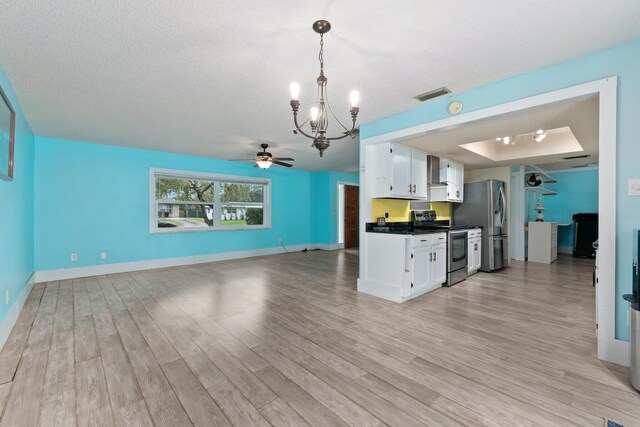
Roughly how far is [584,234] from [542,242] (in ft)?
5.80

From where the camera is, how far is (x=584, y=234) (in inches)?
266

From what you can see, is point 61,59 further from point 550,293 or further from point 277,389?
point 550,293

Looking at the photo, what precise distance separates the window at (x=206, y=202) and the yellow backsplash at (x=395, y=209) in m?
3.75

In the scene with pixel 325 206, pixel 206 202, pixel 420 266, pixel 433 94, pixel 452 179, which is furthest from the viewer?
pixel 325 206

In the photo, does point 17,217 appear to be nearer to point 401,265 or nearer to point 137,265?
point 137,265

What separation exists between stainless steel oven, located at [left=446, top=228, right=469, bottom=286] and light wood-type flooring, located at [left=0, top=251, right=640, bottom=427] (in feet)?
1.68

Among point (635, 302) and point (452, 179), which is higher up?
point (452, 179)

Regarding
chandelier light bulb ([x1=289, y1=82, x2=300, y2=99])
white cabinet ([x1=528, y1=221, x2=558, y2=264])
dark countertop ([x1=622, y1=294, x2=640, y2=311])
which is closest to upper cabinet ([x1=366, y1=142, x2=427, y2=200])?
chandelier light bulb ([x1=289, y1=82, x2=300, y2=99])

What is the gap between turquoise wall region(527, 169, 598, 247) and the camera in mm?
7227

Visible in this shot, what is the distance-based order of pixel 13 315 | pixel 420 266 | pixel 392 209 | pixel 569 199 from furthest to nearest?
pixel 569 199 → pixel 392 209 → pixel 420 266 → pixel 13 315

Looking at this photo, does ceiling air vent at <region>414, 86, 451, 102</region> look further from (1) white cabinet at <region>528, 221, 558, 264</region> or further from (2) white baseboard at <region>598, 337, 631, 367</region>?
(1) white cabinet at <region>528, 221, 558, 264</region>

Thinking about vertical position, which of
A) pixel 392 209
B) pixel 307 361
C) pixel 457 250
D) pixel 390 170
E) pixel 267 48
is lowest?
pixel 307 361

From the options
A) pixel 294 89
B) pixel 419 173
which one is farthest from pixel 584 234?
pixel 294 89

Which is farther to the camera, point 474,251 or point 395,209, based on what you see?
point 474,251
